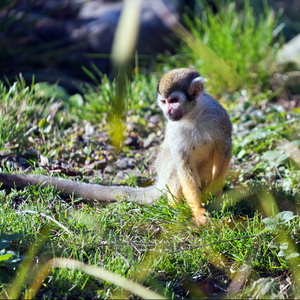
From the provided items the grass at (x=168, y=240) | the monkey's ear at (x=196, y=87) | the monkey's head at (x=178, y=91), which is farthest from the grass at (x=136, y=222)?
the monkey's ear at (x=196, y=87)

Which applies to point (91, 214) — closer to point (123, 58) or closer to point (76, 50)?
point (123, 58)

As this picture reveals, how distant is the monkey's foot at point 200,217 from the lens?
3.22 m

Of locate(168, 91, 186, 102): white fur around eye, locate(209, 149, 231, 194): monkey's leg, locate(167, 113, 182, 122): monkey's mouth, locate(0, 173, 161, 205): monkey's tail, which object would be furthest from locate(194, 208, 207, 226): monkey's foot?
locate(168, 91, 186, 102): white fur around eye

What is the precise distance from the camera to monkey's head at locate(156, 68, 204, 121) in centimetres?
328

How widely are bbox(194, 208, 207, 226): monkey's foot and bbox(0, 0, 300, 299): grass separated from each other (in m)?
0.07

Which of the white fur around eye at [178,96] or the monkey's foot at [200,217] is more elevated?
the white fur around eye at [178,96]

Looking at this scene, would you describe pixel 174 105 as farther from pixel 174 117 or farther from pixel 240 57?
pixel 240 57

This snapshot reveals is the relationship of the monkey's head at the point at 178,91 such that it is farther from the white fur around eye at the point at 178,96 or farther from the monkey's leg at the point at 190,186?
the monkey's leg at the point at 190,186

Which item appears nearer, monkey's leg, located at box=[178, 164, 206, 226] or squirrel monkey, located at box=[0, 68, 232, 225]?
squirrel monkey, located at box=[0, 68, 232, 225]

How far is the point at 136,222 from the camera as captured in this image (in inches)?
129

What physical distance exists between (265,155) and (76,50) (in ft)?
19.4

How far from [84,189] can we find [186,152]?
102 centimetres

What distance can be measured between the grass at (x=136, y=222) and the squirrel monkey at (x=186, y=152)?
0.33 feet

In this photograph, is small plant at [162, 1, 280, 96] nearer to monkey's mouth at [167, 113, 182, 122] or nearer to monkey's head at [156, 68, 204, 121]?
monkey's head at [156, 68, 204, 121]
